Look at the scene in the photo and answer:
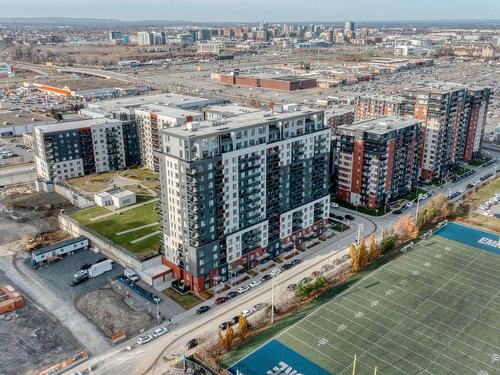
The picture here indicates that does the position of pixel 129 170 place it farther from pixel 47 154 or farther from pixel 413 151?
pixel 413 151

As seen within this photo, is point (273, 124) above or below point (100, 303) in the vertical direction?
above

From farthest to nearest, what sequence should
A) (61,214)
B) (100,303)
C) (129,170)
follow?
(129,170)
(61,214)
(100,303)

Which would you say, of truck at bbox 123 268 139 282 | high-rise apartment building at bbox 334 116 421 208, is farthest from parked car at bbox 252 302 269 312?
high-rise apartment building at bbox 334 116 421 208

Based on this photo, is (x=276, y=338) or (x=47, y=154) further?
(x=47, y=154)

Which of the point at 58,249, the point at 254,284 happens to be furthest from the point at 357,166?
the point at 58,249

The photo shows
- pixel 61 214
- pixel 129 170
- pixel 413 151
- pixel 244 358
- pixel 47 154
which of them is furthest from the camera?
pixel 129 170

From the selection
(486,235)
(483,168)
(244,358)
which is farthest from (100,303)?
(483,168)

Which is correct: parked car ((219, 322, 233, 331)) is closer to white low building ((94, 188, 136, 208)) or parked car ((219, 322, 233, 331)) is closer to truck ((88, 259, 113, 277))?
truck ((88, 259, 113, 277))
